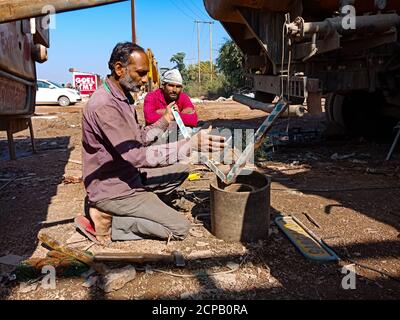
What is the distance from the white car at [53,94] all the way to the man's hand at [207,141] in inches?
750

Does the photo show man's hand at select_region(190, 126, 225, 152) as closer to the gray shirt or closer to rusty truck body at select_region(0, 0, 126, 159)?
the gray shirt

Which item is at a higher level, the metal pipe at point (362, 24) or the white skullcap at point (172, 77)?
the metal pipe at point (362, 24)

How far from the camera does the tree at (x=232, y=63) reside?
80.5ft

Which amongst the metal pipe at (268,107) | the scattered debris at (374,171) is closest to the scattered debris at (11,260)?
the metal pipe at (268,107)

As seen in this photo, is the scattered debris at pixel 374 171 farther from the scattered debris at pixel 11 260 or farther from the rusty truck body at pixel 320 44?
the scattered debris at pixel 11 260

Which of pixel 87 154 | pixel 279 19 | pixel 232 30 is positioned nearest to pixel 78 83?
pixel 232 30

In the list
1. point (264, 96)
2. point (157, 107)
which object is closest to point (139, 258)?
point (157, 107)

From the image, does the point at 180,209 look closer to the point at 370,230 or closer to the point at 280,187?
the point at 280,187

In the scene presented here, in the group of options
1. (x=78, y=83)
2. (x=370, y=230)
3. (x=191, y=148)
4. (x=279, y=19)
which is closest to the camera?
(x=191, y=148)

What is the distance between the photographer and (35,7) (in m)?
1.62

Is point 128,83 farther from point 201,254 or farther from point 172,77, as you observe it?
point 201,254

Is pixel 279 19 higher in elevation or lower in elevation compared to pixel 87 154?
higher

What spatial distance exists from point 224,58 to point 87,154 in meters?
24.6
